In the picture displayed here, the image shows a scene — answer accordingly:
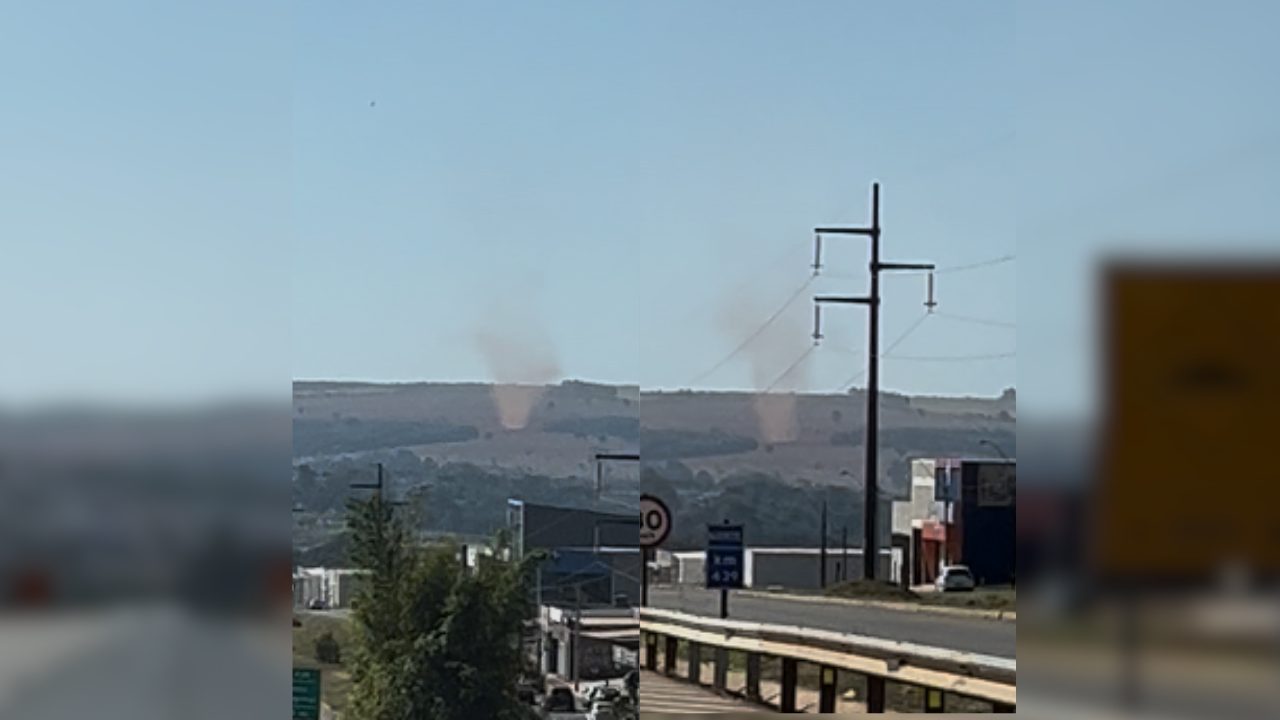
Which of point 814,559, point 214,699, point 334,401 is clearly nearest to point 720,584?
point 814,559

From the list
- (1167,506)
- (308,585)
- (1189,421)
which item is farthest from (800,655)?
(1189,421)

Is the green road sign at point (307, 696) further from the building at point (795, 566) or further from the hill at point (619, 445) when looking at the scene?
the building at point (795, 566)

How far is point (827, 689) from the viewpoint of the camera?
4539mm

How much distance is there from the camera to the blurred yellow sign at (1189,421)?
2547mm

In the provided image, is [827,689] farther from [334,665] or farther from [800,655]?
[334,665]

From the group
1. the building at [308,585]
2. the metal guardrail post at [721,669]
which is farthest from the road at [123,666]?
the metal guardrail post at [721,669]

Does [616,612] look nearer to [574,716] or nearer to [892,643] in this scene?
[574,716]

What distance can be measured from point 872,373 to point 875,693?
99 centimetres

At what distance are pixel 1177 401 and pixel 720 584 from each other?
2.22 metres

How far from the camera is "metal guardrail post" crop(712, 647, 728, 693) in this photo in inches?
173

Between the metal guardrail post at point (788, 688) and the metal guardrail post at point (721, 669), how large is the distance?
0.19m

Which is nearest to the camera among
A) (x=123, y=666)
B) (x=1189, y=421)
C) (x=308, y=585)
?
(x=123, y=666)

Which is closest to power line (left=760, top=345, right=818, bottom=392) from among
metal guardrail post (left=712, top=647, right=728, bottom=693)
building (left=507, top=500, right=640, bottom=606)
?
building (left=507, top=500, right=640, bottom=606)

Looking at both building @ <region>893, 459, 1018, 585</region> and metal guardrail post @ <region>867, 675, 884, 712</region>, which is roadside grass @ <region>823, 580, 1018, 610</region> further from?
metal guardrail post @ <region>867, 675, 884, 712</region>
